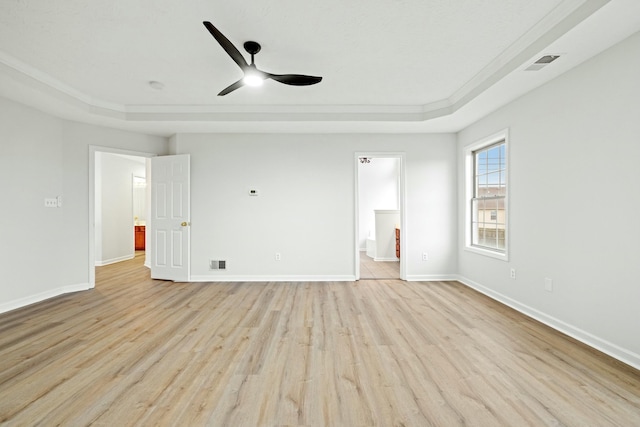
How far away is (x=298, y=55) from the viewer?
111 inches

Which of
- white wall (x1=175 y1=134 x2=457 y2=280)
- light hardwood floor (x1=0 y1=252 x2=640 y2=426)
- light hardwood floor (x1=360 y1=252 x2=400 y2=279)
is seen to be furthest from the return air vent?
light hardwood floor (x1=360 y1=252 x2=400 y2=279)

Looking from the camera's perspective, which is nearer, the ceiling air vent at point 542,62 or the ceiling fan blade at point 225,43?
the ceiling fan blade at point 225,43

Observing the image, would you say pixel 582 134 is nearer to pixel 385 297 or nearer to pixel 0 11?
pixel 385 297

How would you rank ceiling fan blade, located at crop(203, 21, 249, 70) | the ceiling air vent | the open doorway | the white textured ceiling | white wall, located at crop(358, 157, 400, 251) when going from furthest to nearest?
white wall, located at crop(358, 157, 400, 251)
the open doorway
the ceiling air vent
the white textured ceiling
ceiling fan blade, located at crop(203, 21, 249, 70)

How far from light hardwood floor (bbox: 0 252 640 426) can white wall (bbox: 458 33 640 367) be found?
318 millimetres

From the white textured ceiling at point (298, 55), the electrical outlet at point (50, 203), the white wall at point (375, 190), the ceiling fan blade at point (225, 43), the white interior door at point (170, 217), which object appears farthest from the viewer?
the white wall at point (375, 190)

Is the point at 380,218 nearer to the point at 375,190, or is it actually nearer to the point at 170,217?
the point at 375,190

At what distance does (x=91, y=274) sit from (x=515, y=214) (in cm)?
609

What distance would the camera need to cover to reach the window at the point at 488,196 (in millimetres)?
3832

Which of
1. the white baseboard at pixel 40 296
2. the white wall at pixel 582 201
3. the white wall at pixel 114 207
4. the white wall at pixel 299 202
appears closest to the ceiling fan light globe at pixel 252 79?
the white wall at pixel 299 202

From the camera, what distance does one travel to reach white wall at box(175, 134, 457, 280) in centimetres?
473

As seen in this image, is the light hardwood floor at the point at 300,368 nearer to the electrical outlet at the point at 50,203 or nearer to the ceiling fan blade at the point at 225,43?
the electrical outlet at the point at 50,203

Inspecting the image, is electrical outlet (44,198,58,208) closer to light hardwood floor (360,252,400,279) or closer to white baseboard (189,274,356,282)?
white baseboard (189,274,356,282)

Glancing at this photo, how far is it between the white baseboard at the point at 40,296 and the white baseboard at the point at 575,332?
5.97 meters
